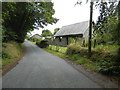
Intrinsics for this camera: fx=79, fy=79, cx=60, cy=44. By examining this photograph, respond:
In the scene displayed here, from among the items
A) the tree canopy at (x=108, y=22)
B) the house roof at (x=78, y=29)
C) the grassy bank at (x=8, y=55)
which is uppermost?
the house roof at (x=78, y=29)

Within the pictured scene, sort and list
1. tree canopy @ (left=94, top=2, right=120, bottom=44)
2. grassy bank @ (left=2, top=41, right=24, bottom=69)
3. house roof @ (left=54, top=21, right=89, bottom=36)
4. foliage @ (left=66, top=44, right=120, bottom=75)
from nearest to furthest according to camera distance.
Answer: tree canopy @ (left=94, top=2, right=120, bottom=44) → foliage @ (left=66, top=44, right=120, bottom=75) → grassy bank @ (left=2, top=41, right=24, bottom=69) → house roof @ (left=54, top=21, right=89, bottom=36)

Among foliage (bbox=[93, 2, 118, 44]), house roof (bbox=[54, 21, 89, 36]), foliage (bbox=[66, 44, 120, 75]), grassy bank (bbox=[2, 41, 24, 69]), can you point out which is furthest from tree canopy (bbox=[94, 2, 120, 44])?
house roof (bbox=[54, 21, 89, 36])

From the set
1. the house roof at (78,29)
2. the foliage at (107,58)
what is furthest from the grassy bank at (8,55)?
the house roof at (78,29)

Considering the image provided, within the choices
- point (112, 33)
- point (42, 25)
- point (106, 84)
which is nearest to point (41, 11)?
point (42, 25)

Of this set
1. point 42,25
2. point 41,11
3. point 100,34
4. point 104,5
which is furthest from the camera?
point 42,25

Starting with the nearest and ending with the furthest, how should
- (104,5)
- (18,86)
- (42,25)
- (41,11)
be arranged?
1. (18,86)
2. (104,5)
3. (41,11)
4. (42,25)

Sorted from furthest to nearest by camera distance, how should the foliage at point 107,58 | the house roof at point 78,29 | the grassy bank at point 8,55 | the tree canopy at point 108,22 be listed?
the house roof at point 78,29 < the grassy bank at point 8,55 < the foliage at point 107,58 < the tree canopy at point 108,22

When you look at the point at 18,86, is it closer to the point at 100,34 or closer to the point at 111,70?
the point at 111,70

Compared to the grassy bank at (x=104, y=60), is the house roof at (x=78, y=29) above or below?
above

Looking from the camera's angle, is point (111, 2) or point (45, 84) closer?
point (45, 84)

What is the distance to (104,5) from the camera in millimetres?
4270

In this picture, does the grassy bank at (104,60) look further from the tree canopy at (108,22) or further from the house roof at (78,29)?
the house roof at (78,29)

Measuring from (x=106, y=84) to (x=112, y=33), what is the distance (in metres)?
2.28

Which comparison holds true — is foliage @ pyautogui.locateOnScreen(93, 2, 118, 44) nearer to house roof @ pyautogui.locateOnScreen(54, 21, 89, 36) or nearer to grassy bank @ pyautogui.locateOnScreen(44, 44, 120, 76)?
grassy bank @ pyautogui.locateOnScreen(44, 44, 120, 76)
